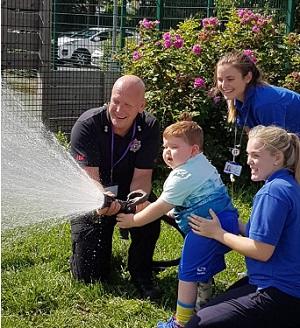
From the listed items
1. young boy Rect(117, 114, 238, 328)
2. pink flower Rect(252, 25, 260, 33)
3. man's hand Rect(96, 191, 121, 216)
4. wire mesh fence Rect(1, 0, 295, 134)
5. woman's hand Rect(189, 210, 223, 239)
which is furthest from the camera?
wire mesh fence Rect(1, 0, 295, 134)

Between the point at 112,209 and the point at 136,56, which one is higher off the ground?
the point at 136,56

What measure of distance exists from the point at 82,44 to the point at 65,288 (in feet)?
20.2

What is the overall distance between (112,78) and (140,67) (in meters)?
1.62

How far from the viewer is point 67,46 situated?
9.73 meters

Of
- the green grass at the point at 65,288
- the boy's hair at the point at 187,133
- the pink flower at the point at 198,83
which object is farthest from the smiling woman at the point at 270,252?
the pink flower at the point at 198,83

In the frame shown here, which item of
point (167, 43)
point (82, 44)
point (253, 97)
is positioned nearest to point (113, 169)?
point (253, 97)

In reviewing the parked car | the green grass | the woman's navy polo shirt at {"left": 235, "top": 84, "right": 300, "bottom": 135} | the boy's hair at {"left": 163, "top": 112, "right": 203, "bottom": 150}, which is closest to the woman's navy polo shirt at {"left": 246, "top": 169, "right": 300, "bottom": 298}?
the boy's hair at {"left": 163, "top": 112, "right": 203, "bottom": 150}

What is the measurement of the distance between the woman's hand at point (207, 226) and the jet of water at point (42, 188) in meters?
0.55

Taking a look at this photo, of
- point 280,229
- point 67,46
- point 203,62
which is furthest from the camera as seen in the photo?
point 67,46

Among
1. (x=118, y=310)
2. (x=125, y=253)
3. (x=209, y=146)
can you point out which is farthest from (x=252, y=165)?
(x=209, y=146)

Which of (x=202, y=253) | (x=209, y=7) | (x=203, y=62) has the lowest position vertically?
(x=202, y=253)

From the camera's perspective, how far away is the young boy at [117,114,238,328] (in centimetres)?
364

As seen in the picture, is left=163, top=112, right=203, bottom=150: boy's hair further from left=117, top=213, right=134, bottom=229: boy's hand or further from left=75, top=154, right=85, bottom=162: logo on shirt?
left=75, top=154, right=85, bottom=162: logo on shirt

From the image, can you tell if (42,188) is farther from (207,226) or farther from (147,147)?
(207,226)
